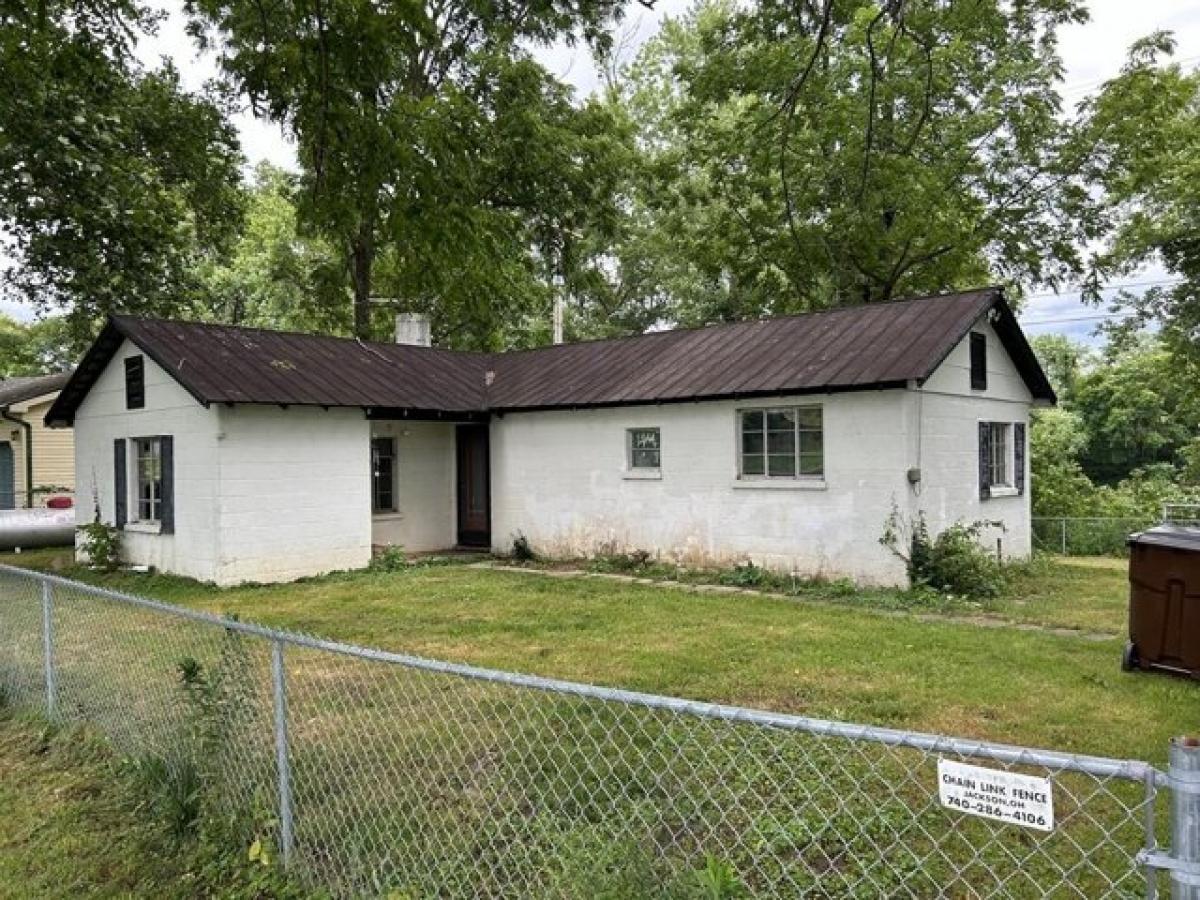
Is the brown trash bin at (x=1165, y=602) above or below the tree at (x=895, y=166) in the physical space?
below

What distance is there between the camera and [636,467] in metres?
14.3

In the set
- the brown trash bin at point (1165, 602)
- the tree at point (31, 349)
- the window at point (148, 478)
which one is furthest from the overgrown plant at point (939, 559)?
the tree at point (31, 349)

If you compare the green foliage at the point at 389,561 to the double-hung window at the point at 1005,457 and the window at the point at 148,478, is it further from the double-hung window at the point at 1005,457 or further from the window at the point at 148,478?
the double-hung window at the point at 1005,457

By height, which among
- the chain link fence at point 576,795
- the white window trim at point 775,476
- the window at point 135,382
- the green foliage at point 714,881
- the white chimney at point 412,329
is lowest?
the chain link fence at point 576,795

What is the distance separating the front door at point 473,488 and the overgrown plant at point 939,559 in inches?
312

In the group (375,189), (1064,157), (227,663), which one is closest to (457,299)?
(375,189)

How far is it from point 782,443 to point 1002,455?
165 inches

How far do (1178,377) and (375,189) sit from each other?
875 inches

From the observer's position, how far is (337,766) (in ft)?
14.9

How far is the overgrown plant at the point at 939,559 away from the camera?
36.0 feet

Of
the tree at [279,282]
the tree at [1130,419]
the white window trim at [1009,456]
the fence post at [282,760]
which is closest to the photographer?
the fence post at [282,760]

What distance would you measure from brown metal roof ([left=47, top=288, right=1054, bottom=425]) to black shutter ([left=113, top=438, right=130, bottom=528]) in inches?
61.7

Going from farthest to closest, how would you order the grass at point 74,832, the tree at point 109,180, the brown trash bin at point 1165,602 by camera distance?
the tree at point 109,180
the brown trash bin at point 1165,602
the grass at point 74,832

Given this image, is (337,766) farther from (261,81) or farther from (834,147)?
(834,147)
